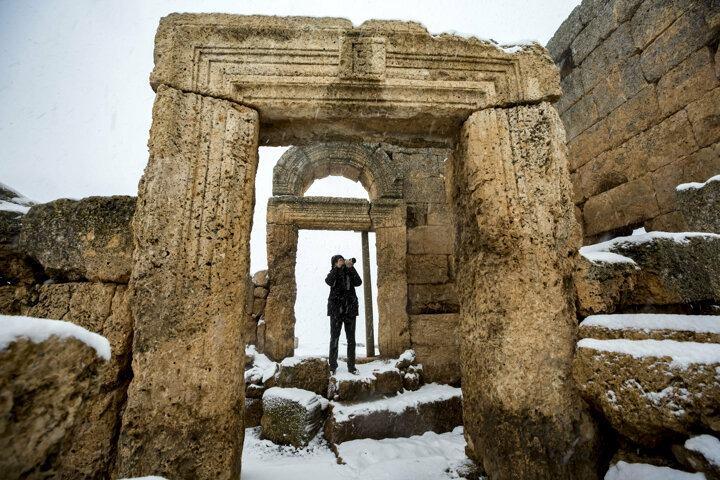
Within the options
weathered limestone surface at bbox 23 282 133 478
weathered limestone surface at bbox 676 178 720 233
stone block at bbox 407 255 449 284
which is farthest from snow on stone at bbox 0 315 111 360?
stone block at bbox 407 255 449 284

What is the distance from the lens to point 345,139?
257 cm

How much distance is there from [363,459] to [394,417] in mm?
813

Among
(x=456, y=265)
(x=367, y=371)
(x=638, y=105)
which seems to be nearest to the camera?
(x=456, y=265)

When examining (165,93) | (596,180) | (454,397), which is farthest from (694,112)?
(165,93)

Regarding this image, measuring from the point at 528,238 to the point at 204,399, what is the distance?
6.29ft

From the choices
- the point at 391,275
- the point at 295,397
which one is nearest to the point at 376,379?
the point at 295,397

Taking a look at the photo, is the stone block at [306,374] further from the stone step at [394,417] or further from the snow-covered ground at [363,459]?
the snow-covered ground at [363,459]

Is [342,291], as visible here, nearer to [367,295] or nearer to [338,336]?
[338,336]

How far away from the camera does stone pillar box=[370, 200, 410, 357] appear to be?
4.96 meters

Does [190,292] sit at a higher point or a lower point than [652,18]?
lower

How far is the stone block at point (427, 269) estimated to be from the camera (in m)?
5.27

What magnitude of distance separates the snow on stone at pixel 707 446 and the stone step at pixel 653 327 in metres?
0.40

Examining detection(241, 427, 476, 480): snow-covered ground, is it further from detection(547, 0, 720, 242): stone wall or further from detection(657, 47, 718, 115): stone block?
detection(657, 47, 718, 115): stone block

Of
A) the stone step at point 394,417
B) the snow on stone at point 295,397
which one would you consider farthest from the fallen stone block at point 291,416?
the stone step at point 394,417
